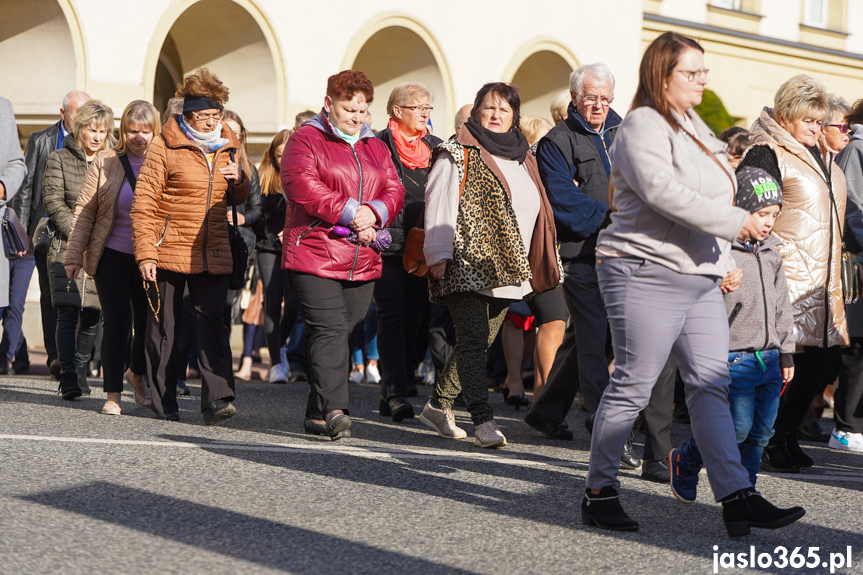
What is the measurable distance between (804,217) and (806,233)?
3.4 inches

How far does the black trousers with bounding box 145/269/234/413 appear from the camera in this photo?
22.5 feet

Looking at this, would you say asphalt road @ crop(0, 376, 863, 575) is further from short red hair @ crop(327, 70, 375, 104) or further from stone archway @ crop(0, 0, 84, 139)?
stone archway @ crop(0, 0, 84, 139)

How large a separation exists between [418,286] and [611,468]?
3503 millimetres

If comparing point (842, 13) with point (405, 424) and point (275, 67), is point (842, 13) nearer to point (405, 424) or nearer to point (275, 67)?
point (275, 67)

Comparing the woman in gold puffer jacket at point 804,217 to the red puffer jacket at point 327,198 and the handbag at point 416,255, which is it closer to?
the handbag at point 416,255

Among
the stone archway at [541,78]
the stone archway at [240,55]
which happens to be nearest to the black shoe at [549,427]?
the stone archway at [240,55]

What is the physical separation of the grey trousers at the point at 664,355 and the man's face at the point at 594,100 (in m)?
2.20

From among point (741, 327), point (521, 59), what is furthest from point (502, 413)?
point (521, 59)

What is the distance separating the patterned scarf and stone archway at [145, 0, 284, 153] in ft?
23.5

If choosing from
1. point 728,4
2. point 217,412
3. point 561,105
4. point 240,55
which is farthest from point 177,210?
point 728,4

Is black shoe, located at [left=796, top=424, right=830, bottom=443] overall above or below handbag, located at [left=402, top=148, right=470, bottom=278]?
below

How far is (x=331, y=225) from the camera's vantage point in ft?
21.1

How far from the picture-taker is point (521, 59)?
1680 centimetres

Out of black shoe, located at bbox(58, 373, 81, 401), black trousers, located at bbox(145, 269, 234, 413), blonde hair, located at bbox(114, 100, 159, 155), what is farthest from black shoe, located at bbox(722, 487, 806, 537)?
black shoe, located at bbox(58, 373, 81, 401)
